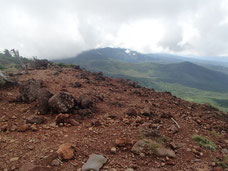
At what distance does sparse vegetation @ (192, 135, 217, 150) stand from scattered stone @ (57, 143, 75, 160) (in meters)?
5.27

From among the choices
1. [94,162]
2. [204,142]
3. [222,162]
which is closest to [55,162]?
[94,162]

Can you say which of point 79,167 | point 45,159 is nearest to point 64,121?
point 45,159

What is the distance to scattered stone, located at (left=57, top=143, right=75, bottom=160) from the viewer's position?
4301 millimetres

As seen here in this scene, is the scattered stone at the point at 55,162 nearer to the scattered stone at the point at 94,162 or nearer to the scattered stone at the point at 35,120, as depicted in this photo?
the scattered stone at the point at 94,162

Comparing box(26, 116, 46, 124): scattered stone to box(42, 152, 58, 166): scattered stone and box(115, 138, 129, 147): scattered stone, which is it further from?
box(115, 138, 129, 147): scattered stone


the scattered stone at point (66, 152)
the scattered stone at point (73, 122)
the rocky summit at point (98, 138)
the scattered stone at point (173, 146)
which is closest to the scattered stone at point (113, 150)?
the rocky summit at point (98, 138)

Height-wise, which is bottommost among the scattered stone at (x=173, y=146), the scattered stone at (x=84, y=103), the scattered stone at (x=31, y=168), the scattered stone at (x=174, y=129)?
the scattered stone at (x=173, y=146)

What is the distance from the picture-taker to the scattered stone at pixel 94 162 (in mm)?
3967

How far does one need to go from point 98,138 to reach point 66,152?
1486 millimetres

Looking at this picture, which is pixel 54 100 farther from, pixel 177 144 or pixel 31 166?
A: pixel 177 144

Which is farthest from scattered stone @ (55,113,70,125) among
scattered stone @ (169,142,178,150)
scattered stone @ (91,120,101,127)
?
scattered stone @ (169,142,178,150)

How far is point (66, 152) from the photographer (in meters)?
4.43

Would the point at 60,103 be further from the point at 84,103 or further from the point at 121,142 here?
the point at 121,142

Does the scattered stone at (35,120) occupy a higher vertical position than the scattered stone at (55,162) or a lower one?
higher
